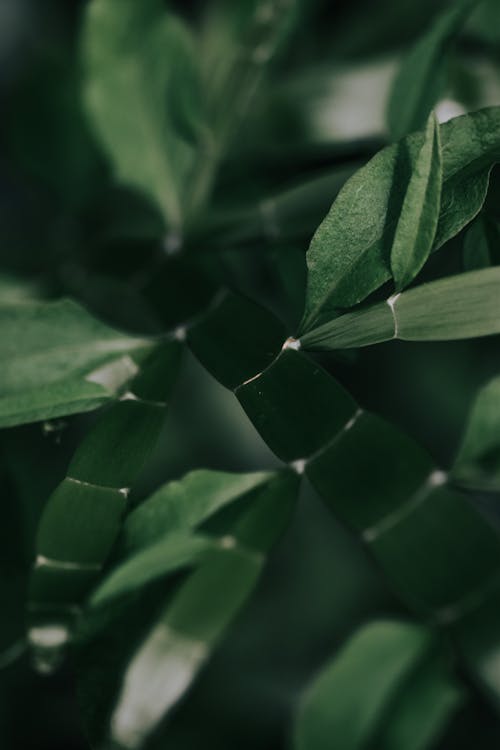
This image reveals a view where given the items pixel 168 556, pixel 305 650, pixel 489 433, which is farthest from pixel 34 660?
pixel 305 650

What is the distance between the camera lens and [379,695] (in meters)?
0.27

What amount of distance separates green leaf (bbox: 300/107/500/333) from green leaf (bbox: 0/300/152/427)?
0.10 m

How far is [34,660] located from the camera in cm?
33

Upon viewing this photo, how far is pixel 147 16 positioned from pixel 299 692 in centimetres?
44

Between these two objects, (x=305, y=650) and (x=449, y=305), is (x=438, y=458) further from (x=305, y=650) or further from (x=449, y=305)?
(x=449, y=305)

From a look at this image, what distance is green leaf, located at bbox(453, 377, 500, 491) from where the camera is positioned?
30cm

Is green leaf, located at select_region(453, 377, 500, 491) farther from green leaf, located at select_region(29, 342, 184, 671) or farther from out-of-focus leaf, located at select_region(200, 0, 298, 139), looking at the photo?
out-of-focus leaf, located at select_region(200, 0, 298, 139)

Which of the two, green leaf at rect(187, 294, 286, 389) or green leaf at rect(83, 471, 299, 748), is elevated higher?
green leaf at rect(187, 294, 286, 389)

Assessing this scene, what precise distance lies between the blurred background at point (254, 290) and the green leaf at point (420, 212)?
12 centimetres

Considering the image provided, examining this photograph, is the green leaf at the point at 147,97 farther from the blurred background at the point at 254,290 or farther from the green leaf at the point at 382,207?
the green leaf at the point at 382,207

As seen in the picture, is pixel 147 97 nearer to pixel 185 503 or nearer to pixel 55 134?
pixel 55 134

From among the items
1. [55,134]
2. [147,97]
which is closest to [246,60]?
[147,97]

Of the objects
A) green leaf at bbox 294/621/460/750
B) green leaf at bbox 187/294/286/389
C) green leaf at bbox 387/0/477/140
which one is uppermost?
green leaf at bbox 387/0/477/140

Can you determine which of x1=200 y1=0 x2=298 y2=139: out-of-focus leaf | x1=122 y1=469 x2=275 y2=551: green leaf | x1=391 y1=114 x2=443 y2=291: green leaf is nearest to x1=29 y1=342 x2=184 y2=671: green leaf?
x1=122 y1=469 x2=275 y2=551: green leaf
